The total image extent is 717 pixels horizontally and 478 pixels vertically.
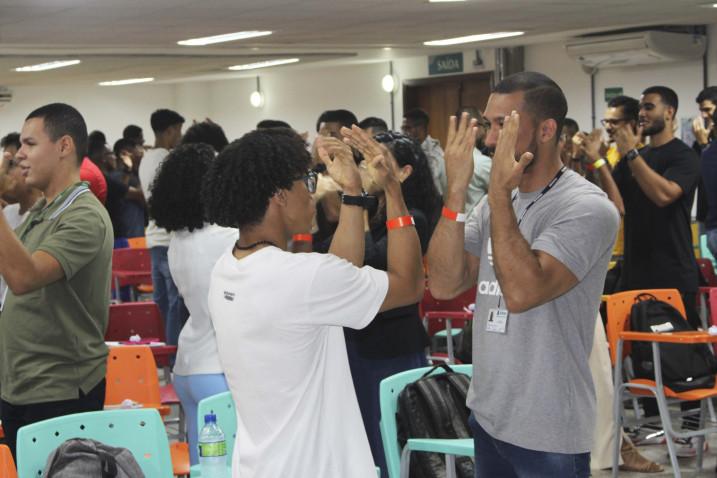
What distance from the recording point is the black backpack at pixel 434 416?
11.7ft

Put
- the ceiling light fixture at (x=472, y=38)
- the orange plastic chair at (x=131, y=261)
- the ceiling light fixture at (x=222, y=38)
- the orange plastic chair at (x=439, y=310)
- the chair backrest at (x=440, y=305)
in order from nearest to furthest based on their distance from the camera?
the orange plastic chair at (x=439, y=310), the chair backrest at (x=440, y=305), the orange plastic chair at (x=131, y=261), the ceiling light fixture at (x=222, y=38), the ceiling light fixture at (x=472, y=38)

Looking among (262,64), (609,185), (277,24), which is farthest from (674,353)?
(262,64)

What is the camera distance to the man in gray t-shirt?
2543mm

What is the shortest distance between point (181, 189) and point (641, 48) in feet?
28.5

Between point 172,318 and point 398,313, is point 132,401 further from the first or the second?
point 172,318

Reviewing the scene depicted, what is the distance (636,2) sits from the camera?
948 centimetres

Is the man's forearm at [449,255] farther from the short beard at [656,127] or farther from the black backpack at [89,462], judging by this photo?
the short beard at [656,127]

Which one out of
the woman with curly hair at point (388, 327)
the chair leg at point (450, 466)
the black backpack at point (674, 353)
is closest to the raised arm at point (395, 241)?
the chair leg at point (450, 466)

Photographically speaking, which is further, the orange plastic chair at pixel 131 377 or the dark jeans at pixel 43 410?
the orange plastic chair at pixel 131 377

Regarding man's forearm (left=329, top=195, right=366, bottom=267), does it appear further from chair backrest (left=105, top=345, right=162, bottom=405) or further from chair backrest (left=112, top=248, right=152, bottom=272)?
chair backrest (left=112, top=248, right=152, bottom=272)

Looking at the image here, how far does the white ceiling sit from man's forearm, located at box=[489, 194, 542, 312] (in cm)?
605

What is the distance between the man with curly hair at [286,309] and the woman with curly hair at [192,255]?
5.07 feet

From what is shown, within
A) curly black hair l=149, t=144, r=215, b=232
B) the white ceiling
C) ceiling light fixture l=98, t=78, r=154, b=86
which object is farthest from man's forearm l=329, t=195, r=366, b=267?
ceiling light fixture l=98, t=78, r=154, b=86

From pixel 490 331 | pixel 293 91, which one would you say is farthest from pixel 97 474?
pixel 293 91
